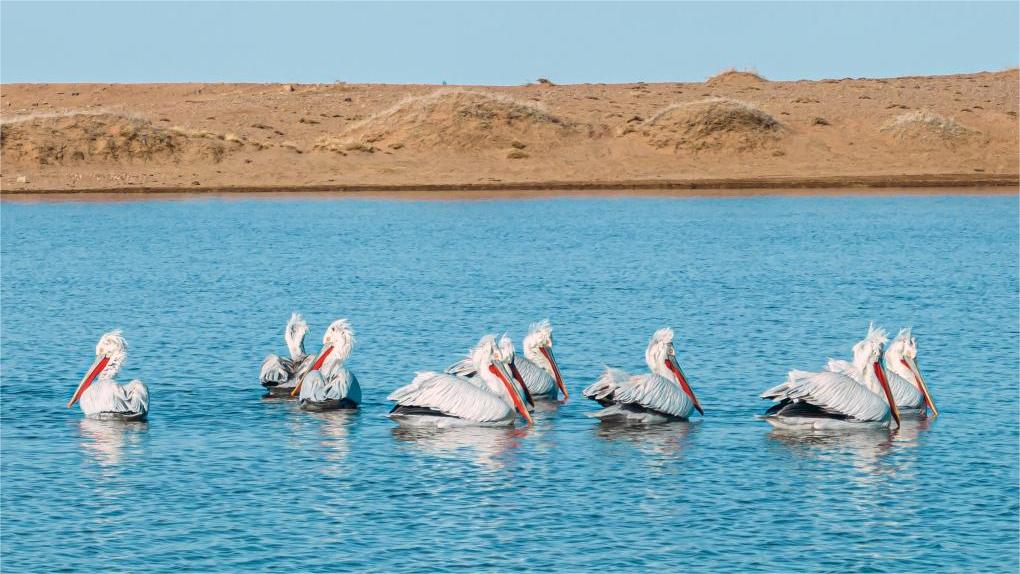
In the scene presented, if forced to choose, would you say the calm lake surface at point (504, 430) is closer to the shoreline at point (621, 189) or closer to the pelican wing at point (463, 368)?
the pelican wing at point (463, 368)

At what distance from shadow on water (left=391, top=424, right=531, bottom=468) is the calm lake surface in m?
0.04

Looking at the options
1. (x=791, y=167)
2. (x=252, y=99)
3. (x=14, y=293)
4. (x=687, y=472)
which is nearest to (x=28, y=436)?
(x=687, y=472)

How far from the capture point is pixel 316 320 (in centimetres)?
2377

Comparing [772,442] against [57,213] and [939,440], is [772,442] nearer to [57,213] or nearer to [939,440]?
[939,440]

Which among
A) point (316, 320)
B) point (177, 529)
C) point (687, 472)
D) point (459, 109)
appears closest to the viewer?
point (177, 529)

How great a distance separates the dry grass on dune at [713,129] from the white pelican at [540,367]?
3931 centimetres

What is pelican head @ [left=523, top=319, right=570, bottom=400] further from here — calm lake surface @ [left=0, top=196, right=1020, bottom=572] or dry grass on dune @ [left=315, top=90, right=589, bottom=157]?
dry grass on dune @ [left=315, top=90, right=589, bottom=157]

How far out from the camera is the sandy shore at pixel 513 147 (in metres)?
52.2

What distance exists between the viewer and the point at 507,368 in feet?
53.0

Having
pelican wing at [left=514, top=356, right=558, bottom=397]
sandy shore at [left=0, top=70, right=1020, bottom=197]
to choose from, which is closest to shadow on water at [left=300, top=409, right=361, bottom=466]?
pelican wing at [left=514, top=356, right=558, bottom=397]

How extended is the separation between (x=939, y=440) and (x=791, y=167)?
40272mm

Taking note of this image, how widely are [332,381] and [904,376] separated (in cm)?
581

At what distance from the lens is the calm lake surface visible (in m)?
11.9

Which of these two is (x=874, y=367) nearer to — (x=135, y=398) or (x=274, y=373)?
(x=274, y=373)
